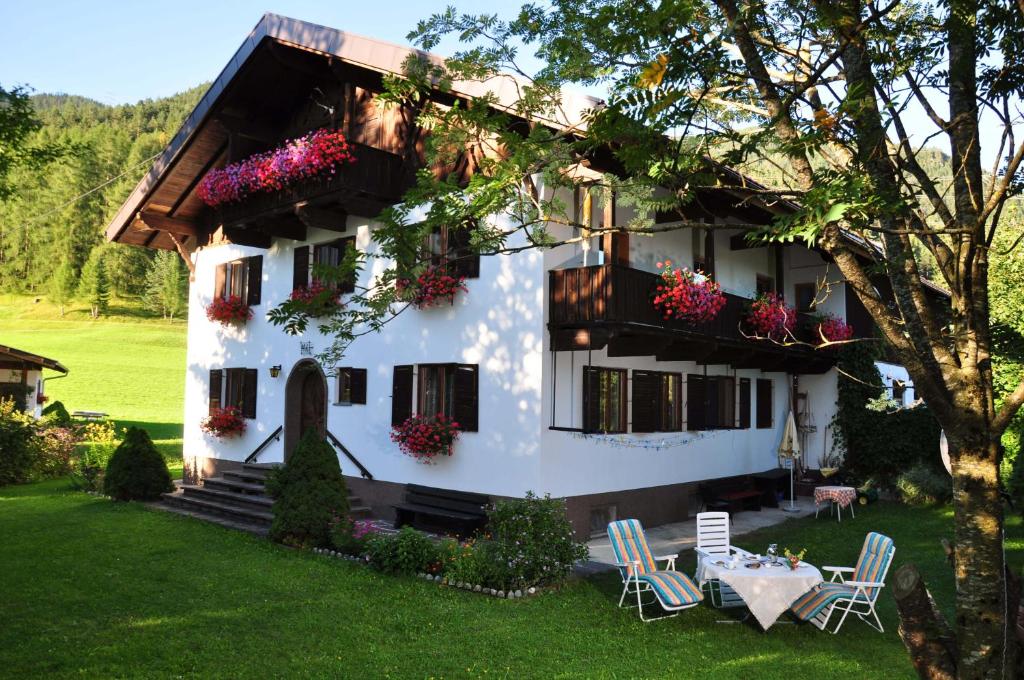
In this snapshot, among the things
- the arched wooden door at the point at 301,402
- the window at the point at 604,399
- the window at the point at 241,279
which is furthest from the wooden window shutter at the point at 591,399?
the window at the point at 241,279

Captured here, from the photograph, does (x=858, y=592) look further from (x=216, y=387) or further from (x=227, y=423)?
(x=216, y=387)

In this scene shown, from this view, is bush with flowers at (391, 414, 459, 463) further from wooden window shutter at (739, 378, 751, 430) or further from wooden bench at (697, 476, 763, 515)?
wooden window shutter at (739, 378, 751, 430)

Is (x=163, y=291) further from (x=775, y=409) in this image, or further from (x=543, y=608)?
(x=543, y=608)

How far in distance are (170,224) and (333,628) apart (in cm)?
1371

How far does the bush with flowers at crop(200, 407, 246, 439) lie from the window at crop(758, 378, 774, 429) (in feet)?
36.4

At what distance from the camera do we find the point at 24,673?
655 centimetres

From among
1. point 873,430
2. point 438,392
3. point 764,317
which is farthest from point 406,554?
point 873,430

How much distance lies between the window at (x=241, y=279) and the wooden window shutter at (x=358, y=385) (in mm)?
3726

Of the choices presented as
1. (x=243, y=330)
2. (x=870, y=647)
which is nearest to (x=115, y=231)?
(x=243, y=330)

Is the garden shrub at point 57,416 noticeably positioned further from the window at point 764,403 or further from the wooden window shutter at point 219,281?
the window at point 764,403

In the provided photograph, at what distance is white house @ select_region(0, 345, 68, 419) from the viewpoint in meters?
26.3

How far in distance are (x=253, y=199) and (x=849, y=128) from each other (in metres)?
12.4

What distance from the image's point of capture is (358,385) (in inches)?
589

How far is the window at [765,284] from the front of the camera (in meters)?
18.1
